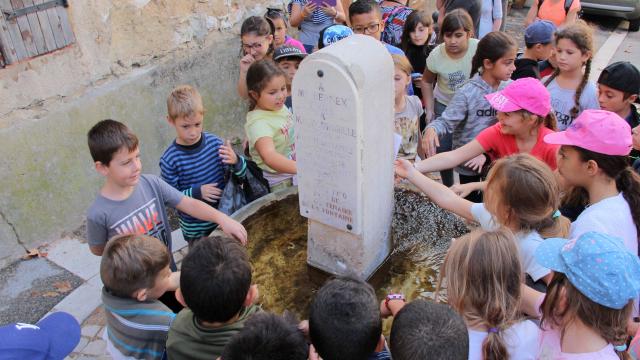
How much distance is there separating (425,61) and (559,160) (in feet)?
9.41

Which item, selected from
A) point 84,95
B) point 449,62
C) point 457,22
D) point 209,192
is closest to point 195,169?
point 209,192

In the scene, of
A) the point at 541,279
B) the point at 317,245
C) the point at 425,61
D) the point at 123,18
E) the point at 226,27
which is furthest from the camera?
the point at 226,27

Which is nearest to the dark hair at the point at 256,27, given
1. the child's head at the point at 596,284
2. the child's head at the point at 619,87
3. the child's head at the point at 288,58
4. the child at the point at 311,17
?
the child's head at the point at 288,58

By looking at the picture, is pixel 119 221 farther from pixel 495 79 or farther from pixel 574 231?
pixel 495 79

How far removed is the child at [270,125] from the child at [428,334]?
1.87 meters

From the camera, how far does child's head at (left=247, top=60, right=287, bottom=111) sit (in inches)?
143

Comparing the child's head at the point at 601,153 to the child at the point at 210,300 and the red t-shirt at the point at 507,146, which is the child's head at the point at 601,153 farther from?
the child at the point at 210,300

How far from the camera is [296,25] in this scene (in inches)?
241

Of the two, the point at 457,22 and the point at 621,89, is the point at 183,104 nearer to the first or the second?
the point at 457,22

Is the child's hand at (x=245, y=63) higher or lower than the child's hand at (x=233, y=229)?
higher

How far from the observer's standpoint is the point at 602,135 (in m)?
2.68

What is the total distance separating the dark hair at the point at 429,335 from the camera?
5.72 ft

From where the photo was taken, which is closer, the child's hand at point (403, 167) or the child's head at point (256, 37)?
the child's hand at point (403, 167)

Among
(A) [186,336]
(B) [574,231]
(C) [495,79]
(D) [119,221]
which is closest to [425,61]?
(C) [495,79]
